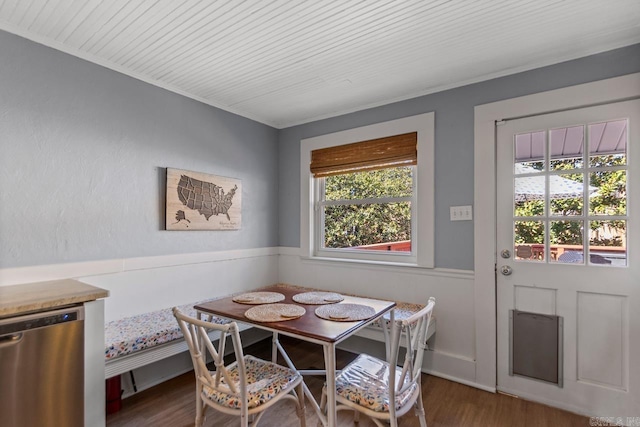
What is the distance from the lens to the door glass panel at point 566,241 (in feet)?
6.89

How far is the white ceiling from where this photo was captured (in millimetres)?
1683

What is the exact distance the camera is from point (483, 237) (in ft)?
7.83

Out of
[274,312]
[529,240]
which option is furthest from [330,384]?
[529,240]

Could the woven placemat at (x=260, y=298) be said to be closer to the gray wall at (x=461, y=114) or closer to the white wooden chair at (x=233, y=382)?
the white wooden chair at (x=233, y=382)

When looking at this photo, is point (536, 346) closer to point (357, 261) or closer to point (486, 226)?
point (486, 226)

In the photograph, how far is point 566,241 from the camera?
7.00 ft

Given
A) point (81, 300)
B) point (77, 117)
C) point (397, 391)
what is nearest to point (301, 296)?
point (397, 391)

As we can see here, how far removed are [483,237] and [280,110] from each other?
7.28ft

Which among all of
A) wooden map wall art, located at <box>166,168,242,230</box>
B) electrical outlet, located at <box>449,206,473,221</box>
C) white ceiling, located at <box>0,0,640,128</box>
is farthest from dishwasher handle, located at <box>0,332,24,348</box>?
electrical outlet, located at <box>449,206,473,221</box>

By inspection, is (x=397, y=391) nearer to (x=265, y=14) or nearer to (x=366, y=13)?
(x=366, y=13)

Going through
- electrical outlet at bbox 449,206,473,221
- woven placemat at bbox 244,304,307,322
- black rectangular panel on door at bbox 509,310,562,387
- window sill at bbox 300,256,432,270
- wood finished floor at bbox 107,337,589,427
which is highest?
electrical outlet at bbox 449,206,473,221

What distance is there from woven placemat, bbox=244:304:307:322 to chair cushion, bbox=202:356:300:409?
305mm

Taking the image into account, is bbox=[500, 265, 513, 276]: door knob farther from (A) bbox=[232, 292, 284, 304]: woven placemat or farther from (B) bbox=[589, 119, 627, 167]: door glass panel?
(A) bbox=[232, 292, 284, 304]: woven placemat

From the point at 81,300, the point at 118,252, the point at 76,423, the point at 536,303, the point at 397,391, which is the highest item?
the point at 118,252
